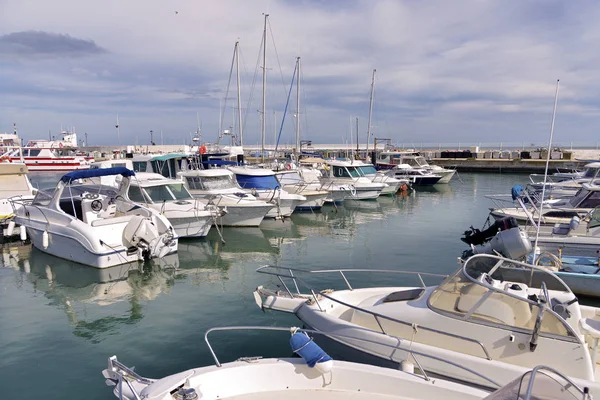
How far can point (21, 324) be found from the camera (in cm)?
866

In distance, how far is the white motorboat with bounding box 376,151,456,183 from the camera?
37.1 metres

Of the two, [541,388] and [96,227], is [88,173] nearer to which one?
[96,227]

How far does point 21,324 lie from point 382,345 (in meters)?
7.24

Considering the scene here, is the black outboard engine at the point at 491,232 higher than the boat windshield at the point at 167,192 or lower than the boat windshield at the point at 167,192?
lower

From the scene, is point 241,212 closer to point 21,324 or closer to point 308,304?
point 21,324

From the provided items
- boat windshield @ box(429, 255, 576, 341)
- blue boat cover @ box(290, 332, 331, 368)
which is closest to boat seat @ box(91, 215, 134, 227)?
blue boat cover @ box(290, 332, 331, 368)

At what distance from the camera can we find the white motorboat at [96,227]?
12.1 metres

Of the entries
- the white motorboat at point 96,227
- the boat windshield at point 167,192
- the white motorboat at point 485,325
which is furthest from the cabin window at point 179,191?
the white motorboat at point 485,325

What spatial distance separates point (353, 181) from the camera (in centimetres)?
2702

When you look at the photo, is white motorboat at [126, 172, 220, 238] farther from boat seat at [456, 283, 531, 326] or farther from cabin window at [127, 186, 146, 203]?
boat seat at [456, 283, 531, 326]

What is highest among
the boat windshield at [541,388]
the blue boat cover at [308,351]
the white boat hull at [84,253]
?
the boat windshield at [541,388]

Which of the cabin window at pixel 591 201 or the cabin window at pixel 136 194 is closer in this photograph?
the cabin window at pixel 591 201

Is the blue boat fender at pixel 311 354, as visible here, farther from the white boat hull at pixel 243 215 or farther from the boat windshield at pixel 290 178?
the boat windshield at pixel 290 178

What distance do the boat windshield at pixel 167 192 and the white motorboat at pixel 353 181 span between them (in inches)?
421
